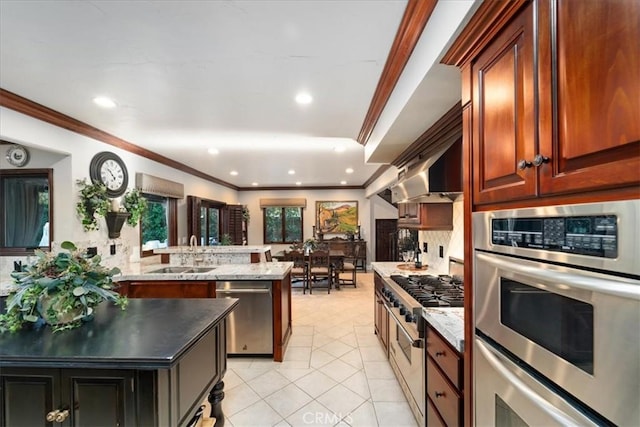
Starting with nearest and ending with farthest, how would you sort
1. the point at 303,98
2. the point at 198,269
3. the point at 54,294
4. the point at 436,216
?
1. the point at 54,294
2. the point at 303,98
3. the point at 436,216
4. the point at 198,269

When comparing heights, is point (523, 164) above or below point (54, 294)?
above

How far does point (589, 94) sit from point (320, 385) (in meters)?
2.77

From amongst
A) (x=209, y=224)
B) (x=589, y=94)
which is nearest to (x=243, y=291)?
(x=589, y=94)

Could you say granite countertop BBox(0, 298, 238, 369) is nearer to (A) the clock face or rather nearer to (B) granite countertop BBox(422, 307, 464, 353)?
(B) granite countertop BBox(422, 307, 464, 353)

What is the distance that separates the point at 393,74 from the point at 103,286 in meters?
2.14

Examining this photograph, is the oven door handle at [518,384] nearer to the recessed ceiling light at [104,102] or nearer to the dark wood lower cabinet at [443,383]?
the dark wood lower cabinet at [443,383]

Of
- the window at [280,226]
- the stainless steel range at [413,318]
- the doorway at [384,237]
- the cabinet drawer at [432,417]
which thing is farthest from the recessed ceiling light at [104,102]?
the doorway at [384,237]

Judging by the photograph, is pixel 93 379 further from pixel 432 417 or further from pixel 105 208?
pixel 105 208

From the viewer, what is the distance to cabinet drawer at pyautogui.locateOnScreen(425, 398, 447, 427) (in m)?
1.64

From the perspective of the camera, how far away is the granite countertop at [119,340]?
3.67ft

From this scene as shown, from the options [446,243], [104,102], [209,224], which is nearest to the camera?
[104,102]

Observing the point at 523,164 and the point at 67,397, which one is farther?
the point at 67,397

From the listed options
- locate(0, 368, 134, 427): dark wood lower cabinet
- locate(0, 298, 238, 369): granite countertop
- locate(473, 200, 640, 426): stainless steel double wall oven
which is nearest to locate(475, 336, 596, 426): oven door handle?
locate(473, 200, 640, 426): stainless steel double wall oven

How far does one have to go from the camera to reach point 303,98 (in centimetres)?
248
